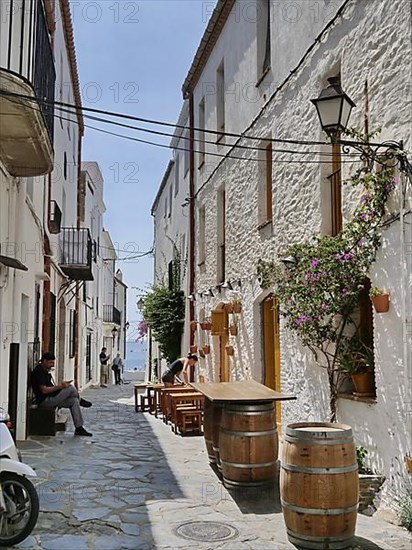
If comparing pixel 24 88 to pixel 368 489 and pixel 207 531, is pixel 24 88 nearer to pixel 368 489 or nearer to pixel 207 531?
pixel 207 531

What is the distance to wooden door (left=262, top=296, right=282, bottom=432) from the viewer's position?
9.80m

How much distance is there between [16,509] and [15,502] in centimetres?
7

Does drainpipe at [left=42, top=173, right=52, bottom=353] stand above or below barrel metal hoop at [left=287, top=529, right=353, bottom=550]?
above

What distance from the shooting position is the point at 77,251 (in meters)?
16.3

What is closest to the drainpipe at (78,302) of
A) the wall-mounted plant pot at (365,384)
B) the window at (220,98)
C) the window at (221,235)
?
the window at (221,235)

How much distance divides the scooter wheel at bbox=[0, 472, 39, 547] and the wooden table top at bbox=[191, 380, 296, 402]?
2117 mm

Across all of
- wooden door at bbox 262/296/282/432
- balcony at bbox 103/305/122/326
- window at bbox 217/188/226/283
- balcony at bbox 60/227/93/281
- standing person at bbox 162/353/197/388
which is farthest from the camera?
balcony at bbox 103/305/122/326

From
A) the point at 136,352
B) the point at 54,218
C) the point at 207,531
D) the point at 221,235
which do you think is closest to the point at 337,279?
the point at 207,531

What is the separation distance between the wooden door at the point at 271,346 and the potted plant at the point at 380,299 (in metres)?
3.80

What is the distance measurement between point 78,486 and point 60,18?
11.9 meters

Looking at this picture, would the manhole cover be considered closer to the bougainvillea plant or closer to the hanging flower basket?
the bougainvillea plant

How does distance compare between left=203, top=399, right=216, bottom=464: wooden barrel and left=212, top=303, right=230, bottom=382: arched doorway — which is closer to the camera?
left=203, top=399, right=216, bottom=464: wooden barrel

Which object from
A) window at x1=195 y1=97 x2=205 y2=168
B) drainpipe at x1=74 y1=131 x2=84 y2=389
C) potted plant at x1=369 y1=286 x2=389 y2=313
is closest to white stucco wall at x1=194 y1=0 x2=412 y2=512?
potted plant at x1=369 y1=286 x2=389 y2=313

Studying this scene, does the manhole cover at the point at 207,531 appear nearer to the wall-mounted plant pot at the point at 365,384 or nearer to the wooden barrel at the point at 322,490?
the wooden barrel at the point at 322,490
